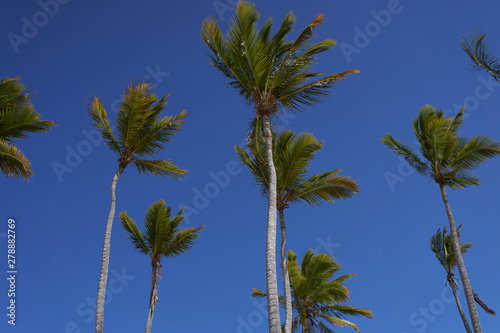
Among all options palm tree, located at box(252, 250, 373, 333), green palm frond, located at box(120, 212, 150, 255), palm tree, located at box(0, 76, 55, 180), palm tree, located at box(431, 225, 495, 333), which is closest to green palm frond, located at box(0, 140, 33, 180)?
palm tree, located at box(0, 76, 55, 180)

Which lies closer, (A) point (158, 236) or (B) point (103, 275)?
(B) point (103, 275)

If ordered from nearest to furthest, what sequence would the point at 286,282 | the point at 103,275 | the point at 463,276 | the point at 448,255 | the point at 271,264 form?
the point at 271,264 < the point at 103,275 < the point at 286,282 < the point at 463,276 < the point at 448,255

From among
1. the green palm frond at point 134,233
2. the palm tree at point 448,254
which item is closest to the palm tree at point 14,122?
the green palm frond at point 134,233

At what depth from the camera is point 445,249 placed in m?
21.5

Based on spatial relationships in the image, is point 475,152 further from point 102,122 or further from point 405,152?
point 102,122

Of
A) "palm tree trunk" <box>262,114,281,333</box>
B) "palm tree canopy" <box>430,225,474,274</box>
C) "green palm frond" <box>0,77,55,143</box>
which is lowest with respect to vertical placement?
"palm tree trunk" <box>262,114,281,333</box>

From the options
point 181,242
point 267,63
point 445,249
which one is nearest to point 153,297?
point 181,242

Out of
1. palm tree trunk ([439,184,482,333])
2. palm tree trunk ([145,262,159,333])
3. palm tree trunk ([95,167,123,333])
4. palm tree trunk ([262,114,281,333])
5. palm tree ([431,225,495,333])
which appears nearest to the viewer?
palm tree trunk ([262,114,281,333])

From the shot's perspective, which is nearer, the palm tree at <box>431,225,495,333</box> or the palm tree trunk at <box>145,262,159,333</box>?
the palm tree trunk at <box>145,262,159,333</box>

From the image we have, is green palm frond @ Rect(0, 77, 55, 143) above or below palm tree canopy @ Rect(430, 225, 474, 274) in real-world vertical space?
above

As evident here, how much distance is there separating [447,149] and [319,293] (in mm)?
8733

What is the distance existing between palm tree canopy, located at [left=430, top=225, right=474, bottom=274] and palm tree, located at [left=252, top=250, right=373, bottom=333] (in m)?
4.99

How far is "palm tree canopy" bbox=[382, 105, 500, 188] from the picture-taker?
16.1m

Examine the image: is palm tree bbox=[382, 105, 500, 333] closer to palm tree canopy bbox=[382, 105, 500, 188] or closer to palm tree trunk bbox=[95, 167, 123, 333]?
palm tree canopy bbox=[382, 105, 500, 188]
